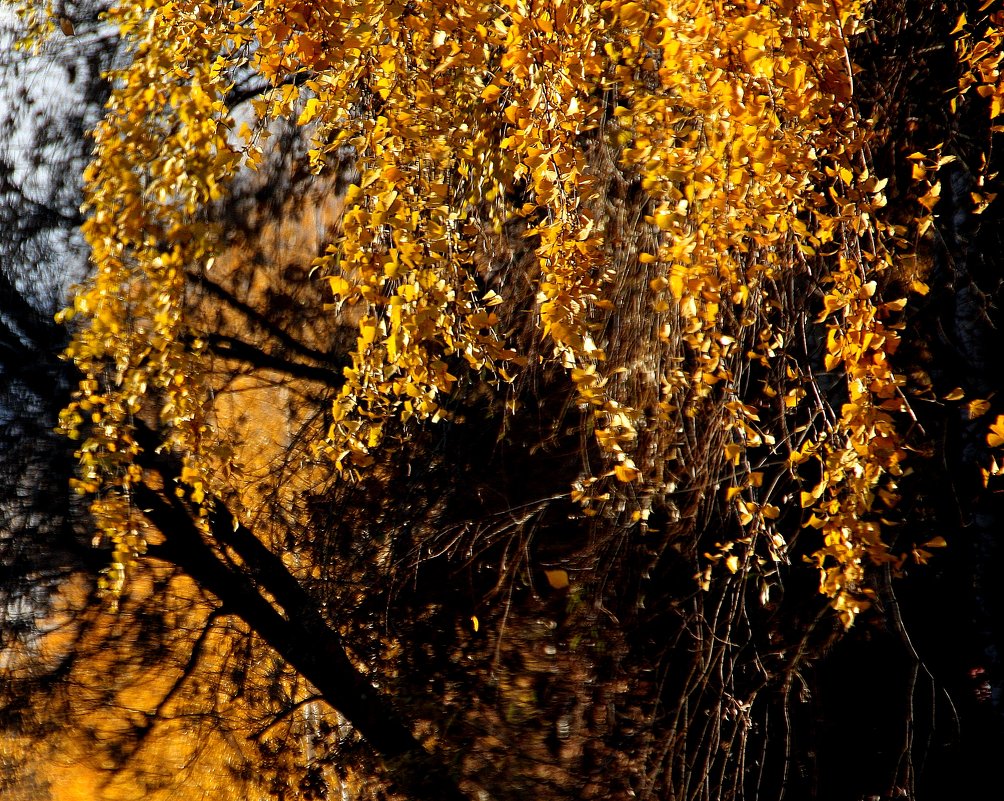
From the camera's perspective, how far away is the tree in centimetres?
149

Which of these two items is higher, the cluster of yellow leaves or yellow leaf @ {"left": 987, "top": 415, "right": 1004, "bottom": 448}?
the cluster of yellow leaves

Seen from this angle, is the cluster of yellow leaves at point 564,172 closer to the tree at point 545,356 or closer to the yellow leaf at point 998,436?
the tree at point 545,356

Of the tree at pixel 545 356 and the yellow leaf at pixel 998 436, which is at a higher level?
the tree at pixel 545 356

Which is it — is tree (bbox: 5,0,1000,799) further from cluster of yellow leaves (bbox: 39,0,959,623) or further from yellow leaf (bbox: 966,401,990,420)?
yellow leaf (bbox: 966,401,990,420)

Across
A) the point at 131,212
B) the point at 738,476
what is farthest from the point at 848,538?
the point at 131,212

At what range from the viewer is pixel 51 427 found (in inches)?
145

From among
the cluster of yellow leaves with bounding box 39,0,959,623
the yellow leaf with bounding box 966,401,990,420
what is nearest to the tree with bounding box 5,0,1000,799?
the cluster of yellow leaves with bounding box 39,0,959,623

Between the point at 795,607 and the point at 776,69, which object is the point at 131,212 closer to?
the point at 776,69

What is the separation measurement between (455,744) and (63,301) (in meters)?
2.50

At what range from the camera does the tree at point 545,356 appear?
4.89ft

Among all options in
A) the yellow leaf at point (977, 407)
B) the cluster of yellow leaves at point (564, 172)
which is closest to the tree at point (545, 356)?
the cluster of yellow leaves at point (564, 172)

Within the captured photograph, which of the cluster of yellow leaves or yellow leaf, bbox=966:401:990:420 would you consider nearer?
the cluster of yellow leaves

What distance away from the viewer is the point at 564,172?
1.50 m

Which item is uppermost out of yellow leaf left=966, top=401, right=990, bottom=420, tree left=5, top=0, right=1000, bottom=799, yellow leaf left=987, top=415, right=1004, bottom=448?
tree left=5, top=0, right=1000, bottom=799
